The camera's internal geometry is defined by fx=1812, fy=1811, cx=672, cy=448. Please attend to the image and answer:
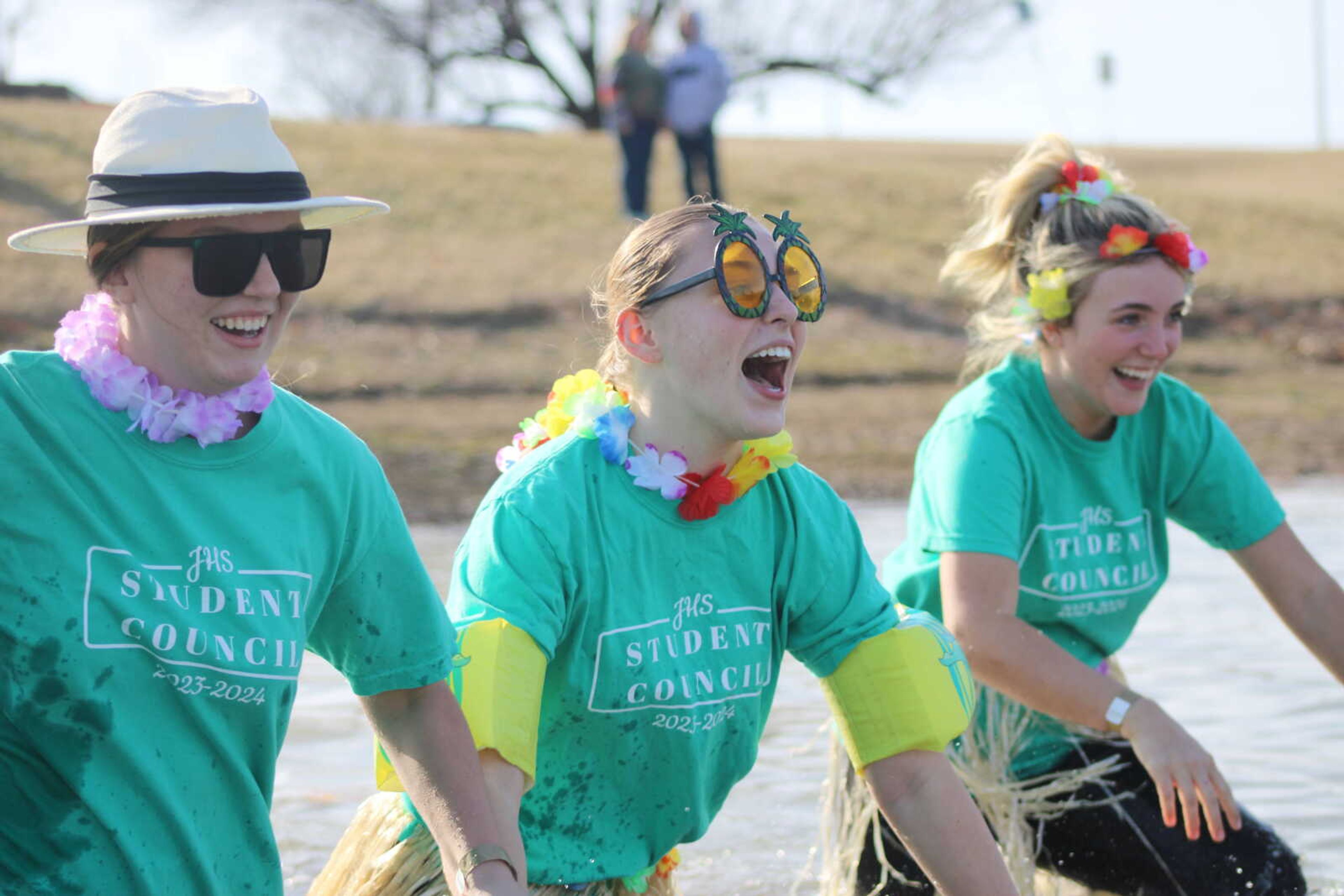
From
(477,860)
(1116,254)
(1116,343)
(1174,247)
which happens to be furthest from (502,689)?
(1174,247)

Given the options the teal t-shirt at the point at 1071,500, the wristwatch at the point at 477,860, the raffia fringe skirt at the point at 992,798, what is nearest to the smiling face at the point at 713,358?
the wristwatch at the point at 477,860

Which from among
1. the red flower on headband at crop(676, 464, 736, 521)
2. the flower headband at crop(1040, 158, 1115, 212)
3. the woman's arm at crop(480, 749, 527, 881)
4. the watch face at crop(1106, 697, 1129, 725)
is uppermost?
the flower headband at crop(1040, 158, 1115, 212)

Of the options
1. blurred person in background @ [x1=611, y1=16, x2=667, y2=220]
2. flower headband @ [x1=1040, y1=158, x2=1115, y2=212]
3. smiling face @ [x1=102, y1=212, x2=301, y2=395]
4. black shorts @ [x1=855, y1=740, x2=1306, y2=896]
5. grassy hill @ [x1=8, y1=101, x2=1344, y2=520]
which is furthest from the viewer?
blurred person in background @ [x1=611, y1=16, x2=667, y2=220]

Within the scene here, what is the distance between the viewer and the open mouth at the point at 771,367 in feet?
10.6

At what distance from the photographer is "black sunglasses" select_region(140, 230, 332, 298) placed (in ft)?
8.54

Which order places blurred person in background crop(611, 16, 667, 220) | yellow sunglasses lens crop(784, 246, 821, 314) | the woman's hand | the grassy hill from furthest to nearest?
blurred person in background crop(611, 16, 667, 220) → the grassy hill → the woman's hand → yellow sunglasses lens crop(784, 246, 821, 314)

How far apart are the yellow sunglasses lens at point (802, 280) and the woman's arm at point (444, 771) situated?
0.96 meters

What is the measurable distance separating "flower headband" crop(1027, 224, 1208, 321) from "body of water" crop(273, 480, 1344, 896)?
126 cm

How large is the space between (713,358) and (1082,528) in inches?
59.2

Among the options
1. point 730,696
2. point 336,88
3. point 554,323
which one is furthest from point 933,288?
point 336,88

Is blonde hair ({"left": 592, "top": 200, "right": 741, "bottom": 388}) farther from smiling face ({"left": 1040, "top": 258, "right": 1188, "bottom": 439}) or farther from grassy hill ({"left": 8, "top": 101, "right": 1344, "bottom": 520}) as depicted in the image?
grassy hill ({"left": 8, "top": 101, "right": 1344, "bottom": 520})

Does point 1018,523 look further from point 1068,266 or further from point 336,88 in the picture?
point 336,88

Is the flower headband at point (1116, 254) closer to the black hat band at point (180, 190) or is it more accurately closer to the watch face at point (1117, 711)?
the watch face at point (1117, 711)

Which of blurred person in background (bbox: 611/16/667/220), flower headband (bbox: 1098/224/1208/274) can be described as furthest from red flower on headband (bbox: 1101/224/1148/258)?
blurred person in background (bbox: 611/16/667/220)
